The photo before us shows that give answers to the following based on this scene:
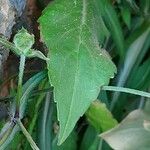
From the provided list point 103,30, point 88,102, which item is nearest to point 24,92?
point 88,102

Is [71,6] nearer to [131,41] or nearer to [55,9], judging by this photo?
[55,9]

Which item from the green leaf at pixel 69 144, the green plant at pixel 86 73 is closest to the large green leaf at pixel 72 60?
the green plant at pixel 86 73

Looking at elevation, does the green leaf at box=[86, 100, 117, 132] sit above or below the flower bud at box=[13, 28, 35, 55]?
below

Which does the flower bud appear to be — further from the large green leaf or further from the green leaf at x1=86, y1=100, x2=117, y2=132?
the green leaf at x1=86, y1=100, x2=117, y2=132

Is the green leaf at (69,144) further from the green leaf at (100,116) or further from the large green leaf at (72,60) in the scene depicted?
the large green leaf at (72,60)

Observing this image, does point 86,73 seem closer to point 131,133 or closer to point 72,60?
point 72,60

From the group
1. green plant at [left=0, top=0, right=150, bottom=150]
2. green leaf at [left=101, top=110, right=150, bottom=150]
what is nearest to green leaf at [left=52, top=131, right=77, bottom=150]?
green plant at [left=0, top=0, right=150, bottom=150]

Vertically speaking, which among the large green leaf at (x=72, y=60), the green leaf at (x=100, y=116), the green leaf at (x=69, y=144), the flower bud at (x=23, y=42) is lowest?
the green leaf at (x=69, y=144)
